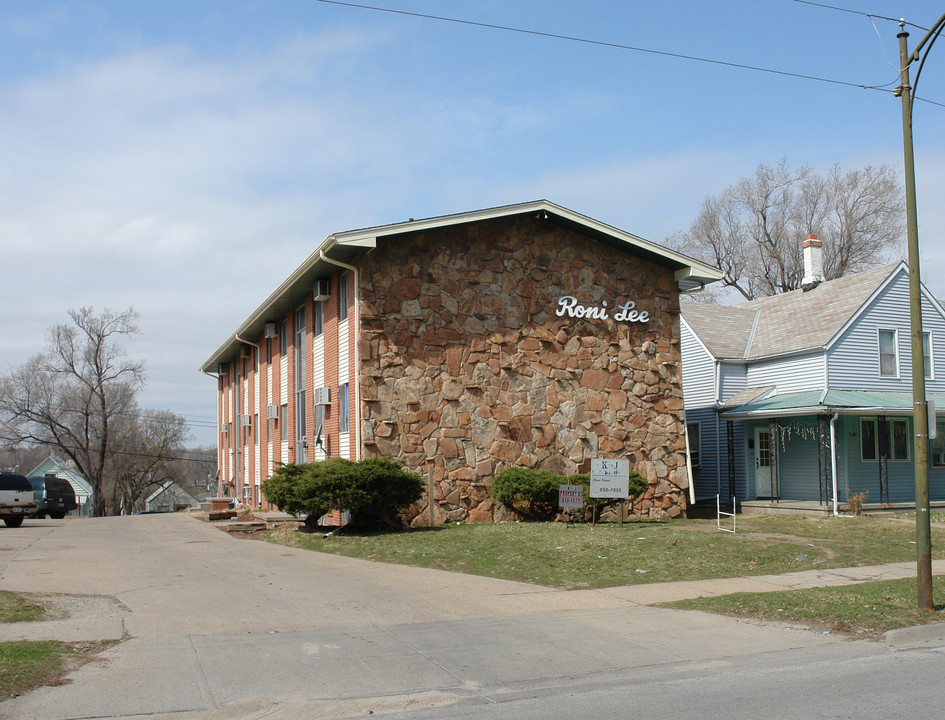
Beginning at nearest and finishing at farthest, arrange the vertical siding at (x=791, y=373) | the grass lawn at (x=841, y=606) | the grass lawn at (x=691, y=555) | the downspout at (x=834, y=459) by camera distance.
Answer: the grass lawn at (x=841, y=606) → the grass lawn at (x=691, y=555) → the downspout at (x=834, y=459) → the vertical siding at (x=791, y=373)

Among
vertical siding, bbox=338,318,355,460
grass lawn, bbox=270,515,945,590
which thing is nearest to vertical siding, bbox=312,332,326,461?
vertical siding, bbox=338,318,355,460

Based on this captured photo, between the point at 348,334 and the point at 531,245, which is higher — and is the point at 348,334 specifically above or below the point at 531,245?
below

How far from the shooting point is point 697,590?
1200cm

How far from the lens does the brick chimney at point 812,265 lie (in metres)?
30.8

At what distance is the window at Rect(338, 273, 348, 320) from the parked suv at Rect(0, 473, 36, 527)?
1355 centimetres

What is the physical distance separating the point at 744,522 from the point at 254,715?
56.3ft

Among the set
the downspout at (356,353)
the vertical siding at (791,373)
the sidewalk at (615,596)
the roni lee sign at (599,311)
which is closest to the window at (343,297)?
the downspout at (356,353)

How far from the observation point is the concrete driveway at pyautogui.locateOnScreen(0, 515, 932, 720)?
714 centimetres

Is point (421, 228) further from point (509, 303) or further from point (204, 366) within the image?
point (204, 366)

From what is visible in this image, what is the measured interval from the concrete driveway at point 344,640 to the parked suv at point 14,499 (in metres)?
15.0

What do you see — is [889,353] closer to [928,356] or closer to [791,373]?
[928,356]

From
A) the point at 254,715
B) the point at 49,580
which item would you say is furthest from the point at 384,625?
the point at 49,580

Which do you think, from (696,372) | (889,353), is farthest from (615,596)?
(889,353)

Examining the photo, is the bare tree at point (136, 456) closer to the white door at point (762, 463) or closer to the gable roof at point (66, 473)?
the gable roof at point (66, 473)
